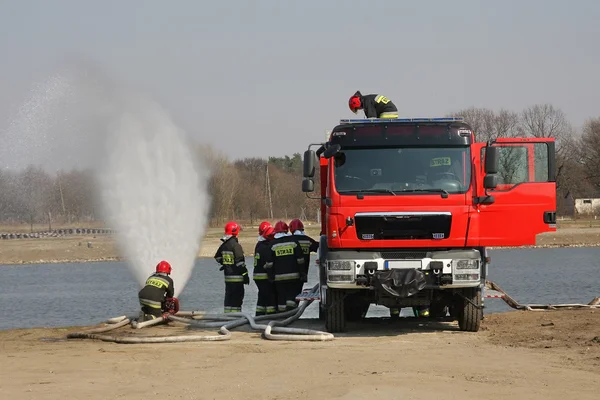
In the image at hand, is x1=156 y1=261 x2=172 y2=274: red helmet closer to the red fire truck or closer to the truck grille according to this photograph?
the red fire truck

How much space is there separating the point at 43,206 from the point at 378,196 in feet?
189

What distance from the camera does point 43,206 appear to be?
219 ft

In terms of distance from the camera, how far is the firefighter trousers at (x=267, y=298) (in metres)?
16.7

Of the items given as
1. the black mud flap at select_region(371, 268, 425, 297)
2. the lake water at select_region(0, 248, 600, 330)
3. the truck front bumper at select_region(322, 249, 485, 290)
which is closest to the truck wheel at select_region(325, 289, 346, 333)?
the truck front bumper at select_region(322, 249, 485, 290)

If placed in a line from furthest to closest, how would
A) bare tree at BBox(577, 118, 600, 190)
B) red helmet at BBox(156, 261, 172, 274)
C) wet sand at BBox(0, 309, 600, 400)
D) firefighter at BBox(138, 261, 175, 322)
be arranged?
bare tree at BBox(577, 118, 600, 190)
red helmet at BBox(156, 261, 172, 274)
firefighter at BBox(138, 261, 175, 322)
wet sand at BBox(0, 309, 600, 400)

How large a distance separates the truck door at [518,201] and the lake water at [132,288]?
6515 millimetres

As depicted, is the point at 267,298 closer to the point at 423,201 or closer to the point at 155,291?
the point at 155,291

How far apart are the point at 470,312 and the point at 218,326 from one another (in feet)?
13.5

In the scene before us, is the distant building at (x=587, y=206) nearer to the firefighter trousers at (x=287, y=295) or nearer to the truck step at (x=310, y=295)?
the firefighter trousers at (x=287, y=295)

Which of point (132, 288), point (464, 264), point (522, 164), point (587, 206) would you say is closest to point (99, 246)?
point (132, 288)

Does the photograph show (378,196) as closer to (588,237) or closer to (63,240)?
(588,237)

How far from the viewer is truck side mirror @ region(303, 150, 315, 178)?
13047mm

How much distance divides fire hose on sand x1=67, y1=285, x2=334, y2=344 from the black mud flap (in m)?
1.05

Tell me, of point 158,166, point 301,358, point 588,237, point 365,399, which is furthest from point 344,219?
point 588,237
